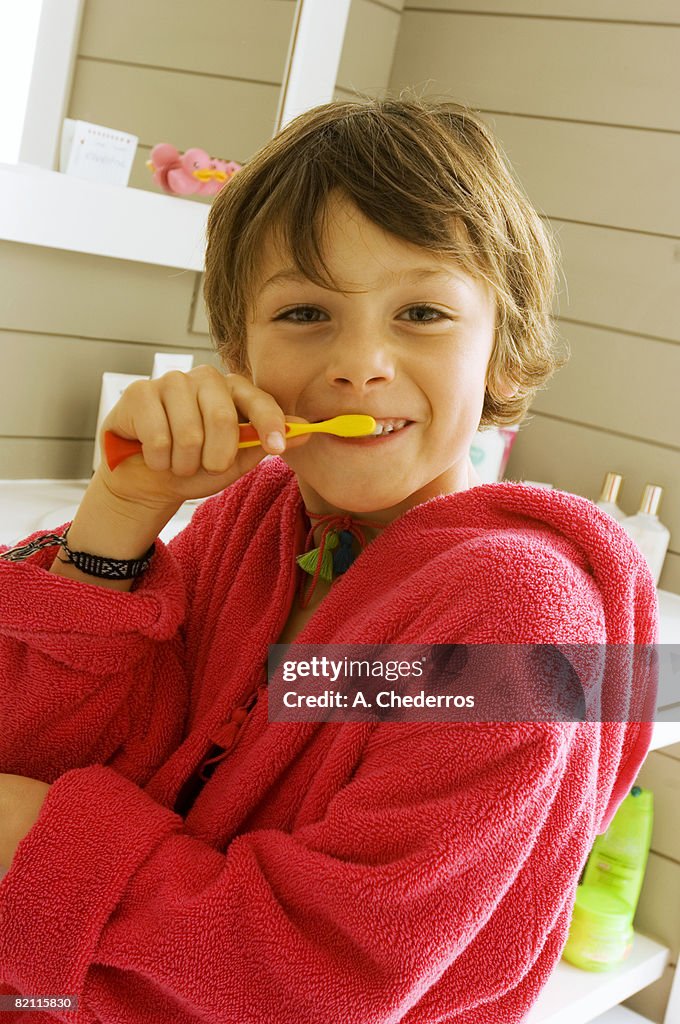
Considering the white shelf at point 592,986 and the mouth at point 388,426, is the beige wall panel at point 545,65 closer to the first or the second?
the mouth at point 388,426

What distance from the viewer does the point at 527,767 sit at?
570 mm

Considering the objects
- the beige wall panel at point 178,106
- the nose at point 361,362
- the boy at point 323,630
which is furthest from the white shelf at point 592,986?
the beige wall panel at point 178,106

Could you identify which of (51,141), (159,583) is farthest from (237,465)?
(51,141)

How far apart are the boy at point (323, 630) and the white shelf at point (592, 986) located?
788mm

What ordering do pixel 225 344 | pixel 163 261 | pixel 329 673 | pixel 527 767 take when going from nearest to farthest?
1. pixel 527 767
2. pixel 329 673
3. pixel 225 344
4. pixel 163 261

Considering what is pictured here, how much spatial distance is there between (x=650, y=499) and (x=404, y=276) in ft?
3.50

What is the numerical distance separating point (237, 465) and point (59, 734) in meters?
0.24

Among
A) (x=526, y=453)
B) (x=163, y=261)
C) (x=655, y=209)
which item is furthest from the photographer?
(x=526, y=453)

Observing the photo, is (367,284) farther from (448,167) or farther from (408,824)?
(408,824)

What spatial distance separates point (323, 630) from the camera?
745 mm

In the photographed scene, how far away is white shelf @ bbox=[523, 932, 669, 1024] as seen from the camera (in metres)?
1.46

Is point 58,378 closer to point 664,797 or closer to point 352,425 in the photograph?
point 352,425

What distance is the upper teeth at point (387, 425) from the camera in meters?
0.73

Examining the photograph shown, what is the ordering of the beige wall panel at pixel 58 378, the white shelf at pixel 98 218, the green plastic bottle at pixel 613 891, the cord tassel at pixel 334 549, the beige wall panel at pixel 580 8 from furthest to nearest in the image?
the beige wall panel at pixel 580 8, the green plastic bottle at pixel 613 891, the beige wall panel at pixel 58 378, the white shelf at pixel 98 218, the cord tassel at pixel 334 549
